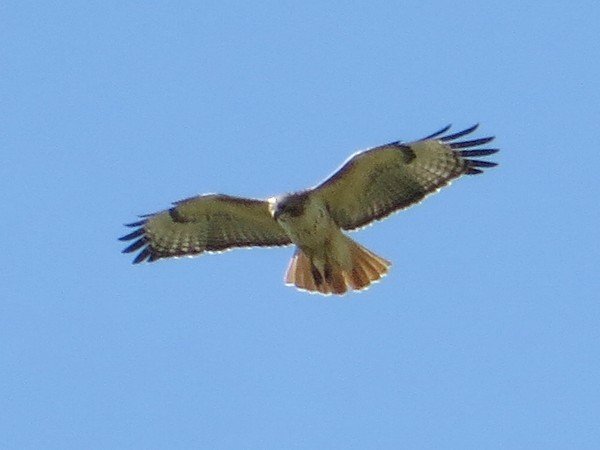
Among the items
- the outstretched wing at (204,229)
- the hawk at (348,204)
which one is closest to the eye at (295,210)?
the hawk at (348,204)

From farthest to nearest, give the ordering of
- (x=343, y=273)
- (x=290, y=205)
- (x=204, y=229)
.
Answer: (x=204, y=229) → (x=343, y=273) → (x=290, y=205)

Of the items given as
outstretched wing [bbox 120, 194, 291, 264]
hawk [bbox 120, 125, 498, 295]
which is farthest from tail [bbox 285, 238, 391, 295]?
outstretched wing [bbox 120, 194, 291, 264]

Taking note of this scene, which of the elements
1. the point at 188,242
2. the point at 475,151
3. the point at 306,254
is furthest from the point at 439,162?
the point at 188,242

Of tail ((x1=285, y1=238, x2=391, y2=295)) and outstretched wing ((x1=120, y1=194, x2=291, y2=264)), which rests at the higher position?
outstretched wing ((x1=120, y1=194, x2=291, y2=264))

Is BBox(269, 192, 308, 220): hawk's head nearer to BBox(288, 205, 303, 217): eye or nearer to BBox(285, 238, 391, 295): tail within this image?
BBox(288, 205, 303, 217): eye

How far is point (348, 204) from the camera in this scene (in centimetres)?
1587

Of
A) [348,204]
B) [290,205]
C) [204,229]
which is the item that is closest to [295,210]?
[290,205]

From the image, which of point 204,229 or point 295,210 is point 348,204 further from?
point 204,229

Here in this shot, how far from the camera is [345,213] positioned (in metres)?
15.9

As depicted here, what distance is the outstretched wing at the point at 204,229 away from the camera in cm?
1609

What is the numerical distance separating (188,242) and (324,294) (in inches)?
63.5

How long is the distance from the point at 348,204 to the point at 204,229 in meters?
1.49

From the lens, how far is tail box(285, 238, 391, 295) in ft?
51.6

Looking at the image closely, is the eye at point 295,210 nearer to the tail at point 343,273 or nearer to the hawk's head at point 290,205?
the hawk's head at point 290,205
